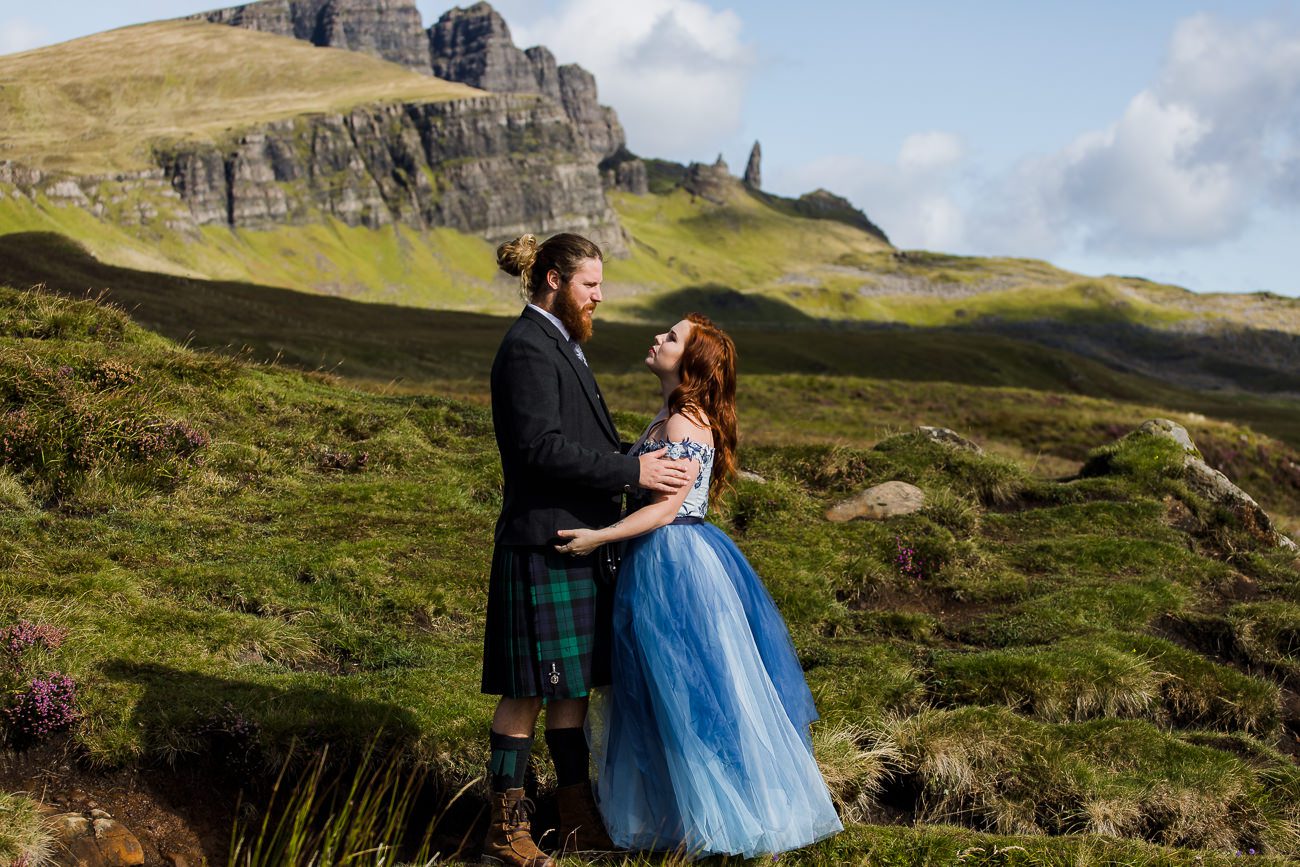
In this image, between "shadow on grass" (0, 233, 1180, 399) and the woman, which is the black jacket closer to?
the woman

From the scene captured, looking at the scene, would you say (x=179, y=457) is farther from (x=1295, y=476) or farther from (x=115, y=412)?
(x=1295, y=476)

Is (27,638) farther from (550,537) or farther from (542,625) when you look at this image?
(550,537)

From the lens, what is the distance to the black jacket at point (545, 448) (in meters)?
6.86

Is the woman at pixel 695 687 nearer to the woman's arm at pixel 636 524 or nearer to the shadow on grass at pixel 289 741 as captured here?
the woman's arm at pixel 636 524

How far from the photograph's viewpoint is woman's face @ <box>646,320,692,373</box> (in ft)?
24.4

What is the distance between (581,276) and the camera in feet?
23.9

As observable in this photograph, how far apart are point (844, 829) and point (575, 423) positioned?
3.42 m

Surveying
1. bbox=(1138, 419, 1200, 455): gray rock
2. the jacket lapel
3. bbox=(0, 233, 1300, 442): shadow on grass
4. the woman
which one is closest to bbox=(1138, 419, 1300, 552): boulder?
bbox=(1138, 419, 1200, 455): gray rock

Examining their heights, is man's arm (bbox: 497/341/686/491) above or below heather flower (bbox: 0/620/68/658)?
above

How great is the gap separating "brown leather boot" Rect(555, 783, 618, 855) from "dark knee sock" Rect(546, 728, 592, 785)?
60 mm

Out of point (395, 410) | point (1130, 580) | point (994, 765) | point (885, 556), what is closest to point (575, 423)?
point (994, 765)

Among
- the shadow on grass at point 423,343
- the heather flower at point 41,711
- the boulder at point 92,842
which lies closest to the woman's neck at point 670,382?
the boulder at point 92,842

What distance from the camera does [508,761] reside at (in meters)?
7.19

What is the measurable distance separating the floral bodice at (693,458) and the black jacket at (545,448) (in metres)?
0.34
